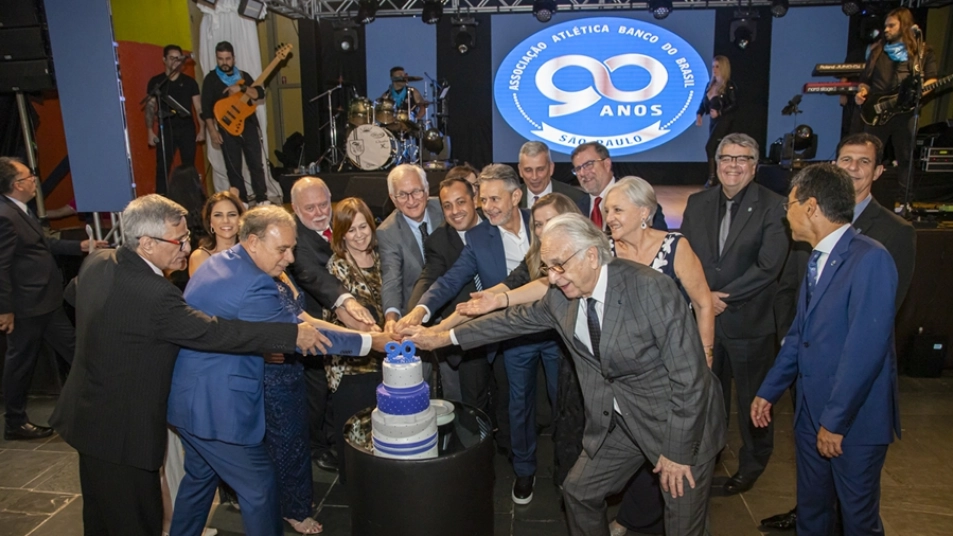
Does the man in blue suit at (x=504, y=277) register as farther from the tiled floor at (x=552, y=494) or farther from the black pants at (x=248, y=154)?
the black pants at (x=248, y=154)

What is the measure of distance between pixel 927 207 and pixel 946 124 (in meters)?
2.58

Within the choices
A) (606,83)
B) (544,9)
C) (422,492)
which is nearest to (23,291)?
(422,492)

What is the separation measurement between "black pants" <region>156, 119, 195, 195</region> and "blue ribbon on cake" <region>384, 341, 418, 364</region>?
696 centimetres

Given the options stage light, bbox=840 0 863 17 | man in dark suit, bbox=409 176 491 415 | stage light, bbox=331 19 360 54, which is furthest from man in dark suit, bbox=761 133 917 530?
stage light, bbox=331 19 360 54

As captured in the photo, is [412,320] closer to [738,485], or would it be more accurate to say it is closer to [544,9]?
[738,485]

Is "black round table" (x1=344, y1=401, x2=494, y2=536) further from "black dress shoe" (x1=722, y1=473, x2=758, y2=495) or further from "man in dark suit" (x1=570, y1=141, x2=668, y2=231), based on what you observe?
"man in dark suit" (x1=570, y1=141, x2=668, y2=231)

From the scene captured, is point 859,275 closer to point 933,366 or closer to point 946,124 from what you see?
point 933,366

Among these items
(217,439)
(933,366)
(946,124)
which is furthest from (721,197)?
(946,124)

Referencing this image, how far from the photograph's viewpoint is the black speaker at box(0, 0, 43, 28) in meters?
6.13

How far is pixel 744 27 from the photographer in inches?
409

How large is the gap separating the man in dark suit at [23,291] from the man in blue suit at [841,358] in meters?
4.73

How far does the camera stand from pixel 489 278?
349cm

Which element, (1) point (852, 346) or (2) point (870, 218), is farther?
(2) point (870, 218)

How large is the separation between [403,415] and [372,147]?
7275 mm
